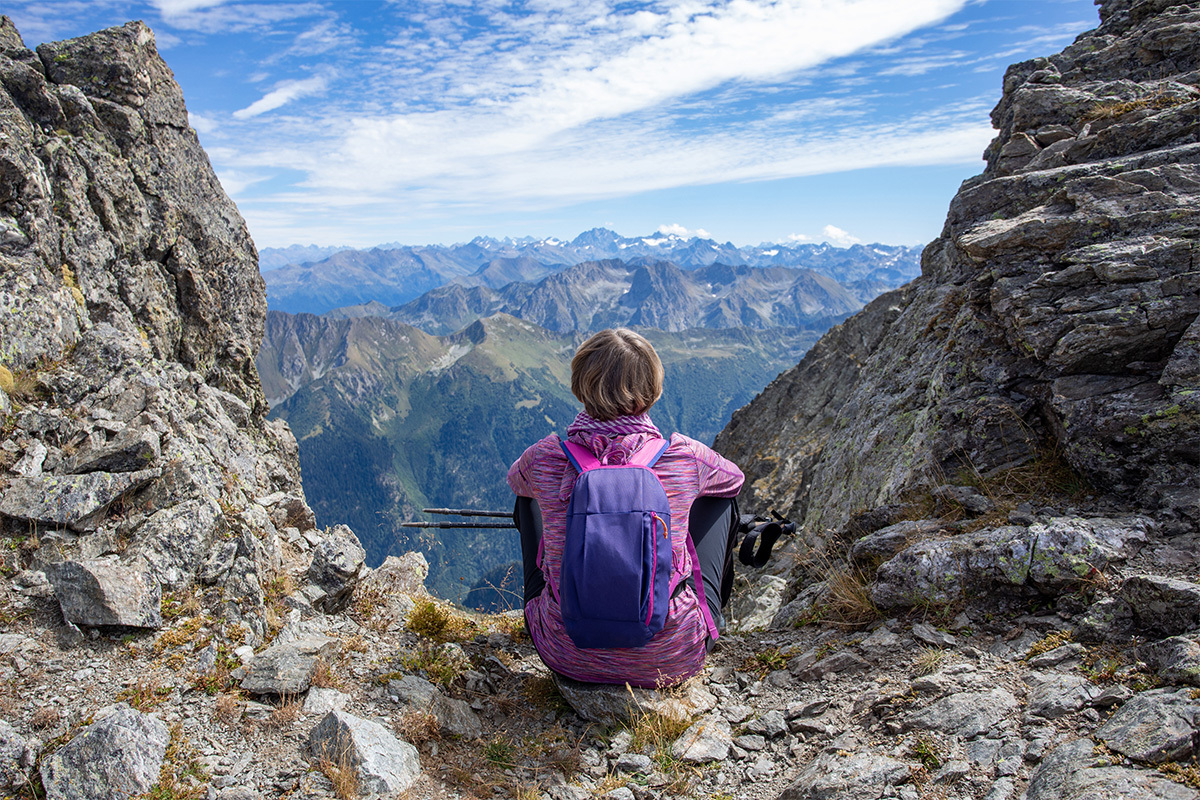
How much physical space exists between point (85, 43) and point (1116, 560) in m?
25.3

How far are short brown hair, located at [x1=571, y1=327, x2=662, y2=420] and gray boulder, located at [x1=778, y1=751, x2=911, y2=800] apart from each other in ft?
11.6

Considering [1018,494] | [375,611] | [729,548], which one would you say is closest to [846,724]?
[729,548]

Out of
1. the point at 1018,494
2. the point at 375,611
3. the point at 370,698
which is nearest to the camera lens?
the point at 370,698

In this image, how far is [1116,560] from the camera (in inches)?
230

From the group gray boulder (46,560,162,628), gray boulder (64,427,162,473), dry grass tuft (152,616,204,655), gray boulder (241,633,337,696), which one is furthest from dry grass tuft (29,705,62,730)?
gray boulder (64,427,162,473)

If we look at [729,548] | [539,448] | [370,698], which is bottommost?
[370,698]

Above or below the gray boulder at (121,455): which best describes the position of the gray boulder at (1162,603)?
below

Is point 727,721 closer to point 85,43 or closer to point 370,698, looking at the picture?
point 370,698

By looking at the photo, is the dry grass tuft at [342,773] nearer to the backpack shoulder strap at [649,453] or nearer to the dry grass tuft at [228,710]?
the dry grass tuft at [228,710]

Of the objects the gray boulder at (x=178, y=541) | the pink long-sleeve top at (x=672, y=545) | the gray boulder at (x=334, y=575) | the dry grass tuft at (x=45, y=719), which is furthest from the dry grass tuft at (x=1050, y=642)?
the gray boulder at (x=178, y=541)

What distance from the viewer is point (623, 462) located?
5684 millimetres

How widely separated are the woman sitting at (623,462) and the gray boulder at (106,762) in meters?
3.56

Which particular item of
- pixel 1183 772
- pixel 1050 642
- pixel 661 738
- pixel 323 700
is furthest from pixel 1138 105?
pixel 323 700

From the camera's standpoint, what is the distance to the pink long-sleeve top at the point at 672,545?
586 cm
